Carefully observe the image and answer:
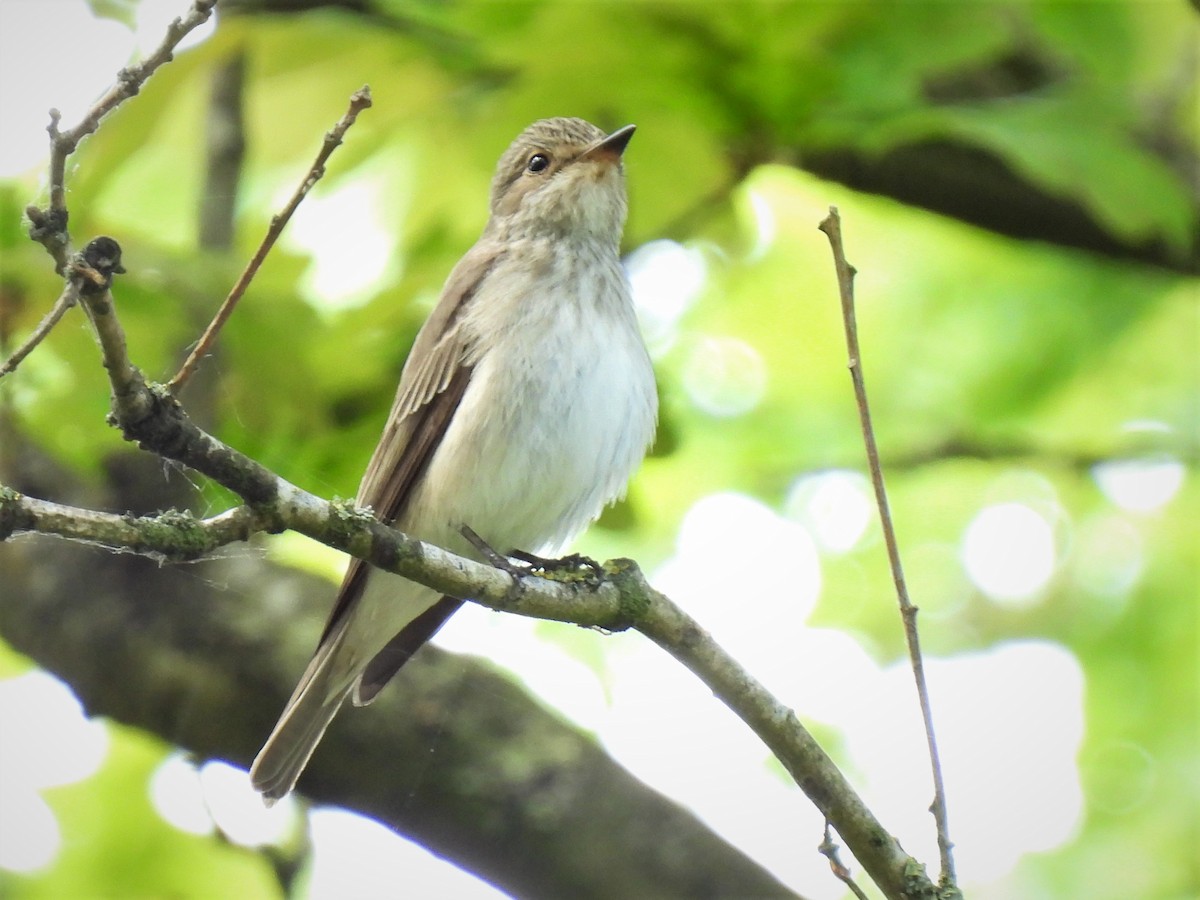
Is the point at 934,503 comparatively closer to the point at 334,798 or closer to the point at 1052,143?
the point at 1052,143

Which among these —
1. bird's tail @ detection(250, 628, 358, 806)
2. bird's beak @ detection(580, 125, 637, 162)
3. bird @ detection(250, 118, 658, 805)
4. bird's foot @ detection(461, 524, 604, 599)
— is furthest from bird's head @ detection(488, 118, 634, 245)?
bird's tail @ detection(250, 628, 358, 806)

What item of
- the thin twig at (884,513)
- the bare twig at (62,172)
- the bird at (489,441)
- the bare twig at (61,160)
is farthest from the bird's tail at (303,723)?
the bare twig at (61,160)

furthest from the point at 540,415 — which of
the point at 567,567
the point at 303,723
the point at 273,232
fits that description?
the point at 273,232

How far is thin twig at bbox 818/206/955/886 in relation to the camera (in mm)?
3006

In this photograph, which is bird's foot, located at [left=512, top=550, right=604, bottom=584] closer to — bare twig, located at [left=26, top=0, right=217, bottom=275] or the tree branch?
the tree branch

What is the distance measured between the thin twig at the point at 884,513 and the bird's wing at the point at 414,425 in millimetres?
1874

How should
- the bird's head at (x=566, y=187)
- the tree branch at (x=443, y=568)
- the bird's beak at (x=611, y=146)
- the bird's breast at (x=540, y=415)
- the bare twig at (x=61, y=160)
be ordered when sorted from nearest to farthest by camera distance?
the bare twig at (x=61, y=160) → the tree branch at (x=443, y=568) → the bird's breast at (x=540, y=415) → the bird's beak at (x=611, y=146) → the bird's head at (x=566, y=187)

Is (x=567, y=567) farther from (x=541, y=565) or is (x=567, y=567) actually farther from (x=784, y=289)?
(x=784, y=289)

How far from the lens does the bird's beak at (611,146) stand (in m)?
4.71

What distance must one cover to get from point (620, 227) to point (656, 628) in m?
2.04

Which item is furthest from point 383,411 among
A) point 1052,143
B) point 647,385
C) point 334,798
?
point 1052,143

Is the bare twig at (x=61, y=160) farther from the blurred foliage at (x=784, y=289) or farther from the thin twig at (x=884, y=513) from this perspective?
the blurred foliage at (x=784, y=289)

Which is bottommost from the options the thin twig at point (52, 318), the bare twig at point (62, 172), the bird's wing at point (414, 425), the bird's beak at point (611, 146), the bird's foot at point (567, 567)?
the thin twig at point (52, 318)

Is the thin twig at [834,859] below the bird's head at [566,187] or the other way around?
below
